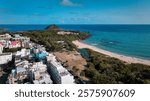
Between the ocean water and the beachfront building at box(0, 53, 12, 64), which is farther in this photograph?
the ocean water

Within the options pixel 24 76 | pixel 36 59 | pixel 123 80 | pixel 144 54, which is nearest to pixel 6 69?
pixel 36 59

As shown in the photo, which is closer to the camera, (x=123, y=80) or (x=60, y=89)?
(x=60, y=89)

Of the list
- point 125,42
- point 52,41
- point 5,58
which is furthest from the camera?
point 125,42

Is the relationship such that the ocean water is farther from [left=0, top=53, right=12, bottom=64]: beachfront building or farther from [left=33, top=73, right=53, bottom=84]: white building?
[left=33, top=73, right=53, bottom=84]: white building

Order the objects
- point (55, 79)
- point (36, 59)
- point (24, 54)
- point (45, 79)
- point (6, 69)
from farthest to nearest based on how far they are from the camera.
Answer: point (24, 54) → point (36, 59) → point (6, 69) → point (55, 79) → point (45, 79)

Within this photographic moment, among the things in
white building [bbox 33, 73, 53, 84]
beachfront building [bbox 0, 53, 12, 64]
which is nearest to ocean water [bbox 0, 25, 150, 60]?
beachfront building [bbox 0, 53, 12, 64]

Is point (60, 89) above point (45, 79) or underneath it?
above

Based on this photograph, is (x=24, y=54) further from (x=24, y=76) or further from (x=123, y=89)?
(x=123, y=89)

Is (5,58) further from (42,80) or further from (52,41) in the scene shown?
(52,41)

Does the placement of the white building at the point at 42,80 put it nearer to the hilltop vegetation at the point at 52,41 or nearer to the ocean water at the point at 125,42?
the hilltop vegetation at the point at 52,41

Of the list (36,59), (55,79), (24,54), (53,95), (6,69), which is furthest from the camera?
(24,54)

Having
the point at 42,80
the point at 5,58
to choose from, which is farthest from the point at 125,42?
the point at 42,80
